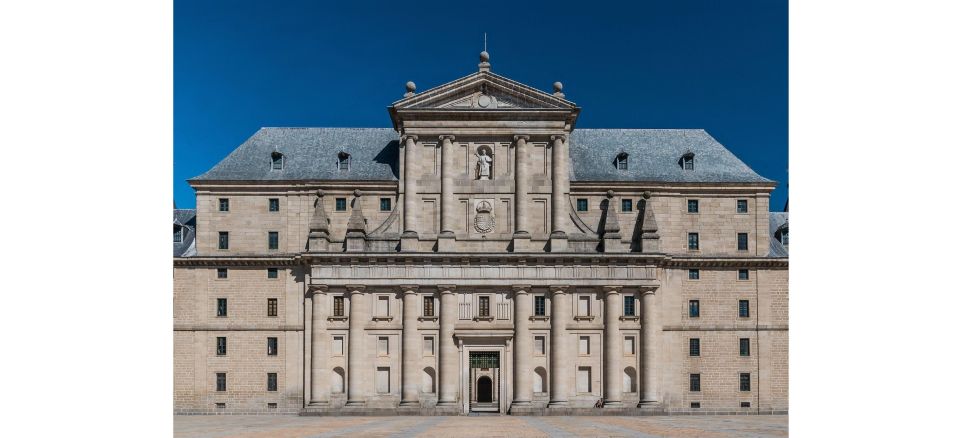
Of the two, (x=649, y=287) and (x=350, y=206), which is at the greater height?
(x=350, y=206)

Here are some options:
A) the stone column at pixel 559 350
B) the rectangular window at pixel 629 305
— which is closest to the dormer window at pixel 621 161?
the rectangular window at pixel 629 305

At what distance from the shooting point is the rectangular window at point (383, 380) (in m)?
43.9

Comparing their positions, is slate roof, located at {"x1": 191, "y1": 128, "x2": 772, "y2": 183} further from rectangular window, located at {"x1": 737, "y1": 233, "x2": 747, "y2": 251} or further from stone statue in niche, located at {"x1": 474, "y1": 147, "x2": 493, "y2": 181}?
stone statue in niche, located at {"x1": 474, "y1": 147, "x2": 493, "y2": 181}

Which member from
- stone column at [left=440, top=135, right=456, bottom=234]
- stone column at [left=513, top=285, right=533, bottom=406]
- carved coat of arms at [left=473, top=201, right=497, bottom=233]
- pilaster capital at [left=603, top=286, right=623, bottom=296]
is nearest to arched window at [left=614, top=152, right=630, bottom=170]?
pilaster capital at [left=603, top=286, right=623, bottom=296]

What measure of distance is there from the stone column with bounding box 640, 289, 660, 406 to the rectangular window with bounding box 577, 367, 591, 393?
2.86 meters

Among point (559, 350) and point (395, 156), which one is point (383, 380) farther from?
point (395, 156)

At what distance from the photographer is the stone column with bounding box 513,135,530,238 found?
4419cm

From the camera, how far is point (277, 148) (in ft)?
160

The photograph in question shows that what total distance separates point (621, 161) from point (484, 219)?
30.2ft

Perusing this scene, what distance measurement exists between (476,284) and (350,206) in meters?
8.71

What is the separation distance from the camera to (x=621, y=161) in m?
47.7
